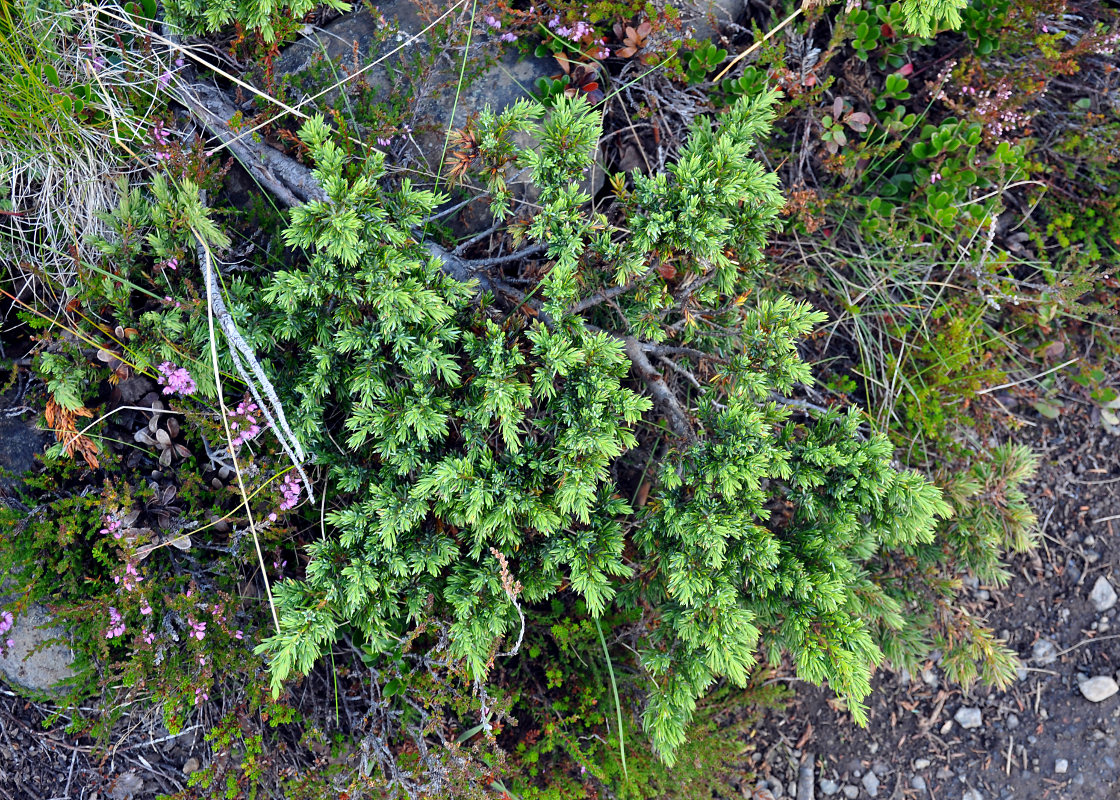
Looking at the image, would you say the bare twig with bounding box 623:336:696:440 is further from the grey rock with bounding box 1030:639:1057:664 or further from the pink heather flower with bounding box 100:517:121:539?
the grey rock with bounding box 1030:639:1057:664

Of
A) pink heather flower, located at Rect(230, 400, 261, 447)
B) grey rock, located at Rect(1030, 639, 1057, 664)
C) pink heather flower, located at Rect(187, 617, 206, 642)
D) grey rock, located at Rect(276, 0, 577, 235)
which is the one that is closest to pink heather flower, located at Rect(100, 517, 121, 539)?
pink heather flower, located at Rect(187, 617, 206, 642)

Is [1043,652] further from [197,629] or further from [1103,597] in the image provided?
[197,629]

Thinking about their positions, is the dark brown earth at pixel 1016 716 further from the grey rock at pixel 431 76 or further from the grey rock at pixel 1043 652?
the grey rock at pixel 431 76

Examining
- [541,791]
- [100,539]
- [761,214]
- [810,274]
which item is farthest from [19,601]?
[810,274]

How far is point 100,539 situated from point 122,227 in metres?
1.35

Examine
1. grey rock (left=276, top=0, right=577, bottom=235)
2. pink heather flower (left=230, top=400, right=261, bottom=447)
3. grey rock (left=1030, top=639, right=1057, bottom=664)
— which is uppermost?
grey rock (left=276, top=0, right=577, bottom=235)

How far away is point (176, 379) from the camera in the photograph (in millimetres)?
2895

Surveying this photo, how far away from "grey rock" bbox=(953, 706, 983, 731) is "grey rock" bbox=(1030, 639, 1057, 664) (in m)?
0.47

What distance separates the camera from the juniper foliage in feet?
8.22

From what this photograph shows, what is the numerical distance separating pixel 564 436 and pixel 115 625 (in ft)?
7.00

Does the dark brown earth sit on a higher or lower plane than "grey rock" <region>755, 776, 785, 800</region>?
higher

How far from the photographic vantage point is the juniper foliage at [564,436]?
8.22ft

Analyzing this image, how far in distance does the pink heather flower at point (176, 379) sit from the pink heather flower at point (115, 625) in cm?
98

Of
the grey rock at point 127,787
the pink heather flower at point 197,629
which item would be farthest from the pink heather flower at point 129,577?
the grey rock at point 127,787
